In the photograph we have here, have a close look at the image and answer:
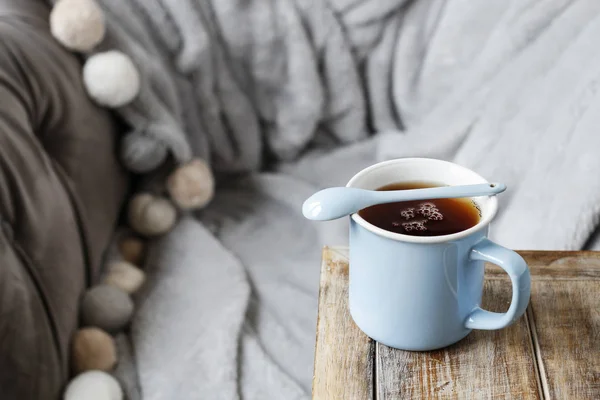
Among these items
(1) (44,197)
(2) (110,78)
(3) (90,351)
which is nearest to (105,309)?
(3) (90,351)

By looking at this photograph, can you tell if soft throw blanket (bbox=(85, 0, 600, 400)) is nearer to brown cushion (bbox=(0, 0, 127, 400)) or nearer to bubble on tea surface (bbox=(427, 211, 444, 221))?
brown cushion (bbox=(0, 0, 127, 400))

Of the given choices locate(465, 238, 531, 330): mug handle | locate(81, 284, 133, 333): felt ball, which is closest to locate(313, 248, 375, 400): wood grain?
locate(465, 238, 531, 330): mug handle

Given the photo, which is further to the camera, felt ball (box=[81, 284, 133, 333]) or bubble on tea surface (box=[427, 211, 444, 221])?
felt ball (box=[81, 284, 133, 333])

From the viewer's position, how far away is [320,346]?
56 centimetres

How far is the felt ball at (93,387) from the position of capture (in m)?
0.89

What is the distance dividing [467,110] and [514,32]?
0.15m

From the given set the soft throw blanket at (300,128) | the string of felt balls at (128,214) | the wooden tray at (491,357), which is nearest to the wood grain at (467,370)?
the wooden tray at (491,357)

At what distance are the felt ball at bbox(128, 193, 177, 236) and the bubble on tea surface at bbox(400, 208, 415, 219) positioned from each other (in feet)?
2.42

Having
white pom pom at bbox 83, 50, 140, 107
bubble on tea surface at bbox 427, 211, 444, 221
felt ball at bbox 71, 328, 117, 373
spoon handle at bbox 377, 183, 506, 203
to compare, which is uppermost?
spoon handle at bbox 377, 183, 506, 203

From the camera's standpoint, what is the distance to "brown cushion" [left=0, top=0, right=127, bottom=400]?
2.70 ft

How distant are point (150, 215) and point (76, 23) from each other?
34 centimetres

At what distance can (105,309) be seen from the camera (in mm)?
1011

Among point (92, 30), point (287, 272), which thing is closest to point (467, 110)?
point (287, 272)

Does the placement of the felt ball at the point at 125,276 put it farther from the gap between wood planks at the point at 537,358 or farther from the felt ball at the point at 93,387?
the gap between wood planks at the point at 537,358
